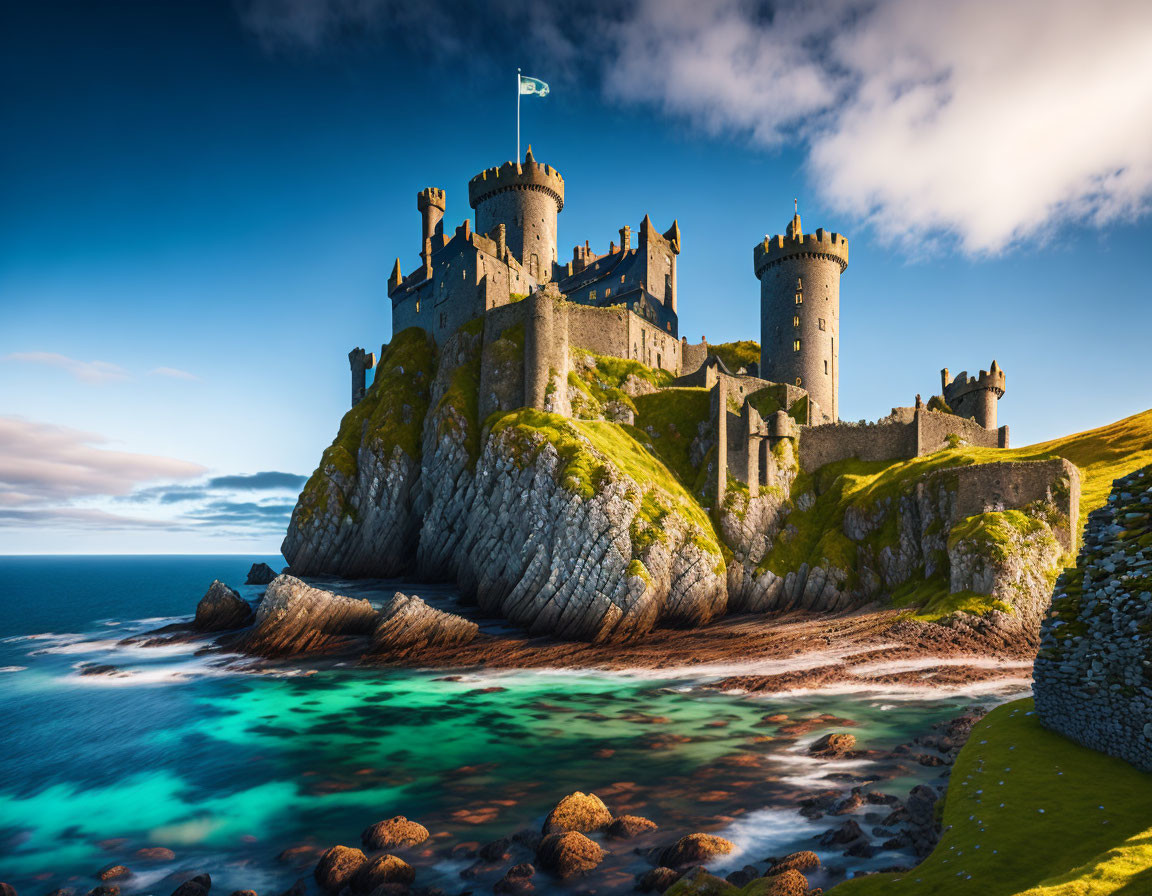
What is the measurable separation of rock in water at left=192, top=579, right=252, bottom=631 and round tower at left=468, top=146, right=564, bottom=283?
54.1 m

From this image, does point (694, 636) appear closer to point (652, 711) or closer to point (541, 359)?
point (652, 711)

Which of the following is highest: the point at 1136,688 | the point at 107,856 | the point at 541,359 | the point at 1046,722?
the point at 541,359

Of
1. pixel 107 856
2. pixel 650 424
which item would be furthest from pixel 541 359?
pixel 107 856

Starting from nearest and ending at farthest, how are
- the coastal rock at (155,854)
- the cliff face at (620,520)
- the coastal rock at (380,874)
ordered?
the coastal rock at (380,874) → the coastal rock at (155,854) → the cliff face at (620,520)

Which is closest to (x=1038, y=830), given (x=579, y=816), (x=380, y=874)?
(x=579, y=816)

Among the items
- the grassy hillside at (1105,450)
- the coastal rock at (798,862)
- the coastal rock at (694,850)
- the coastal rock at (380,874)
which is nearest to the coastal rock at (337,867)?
the coastal rock at (380,874)

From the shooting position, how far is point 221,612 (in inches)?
1996

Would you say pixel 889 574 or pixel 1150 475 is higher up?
pixel 1150 475

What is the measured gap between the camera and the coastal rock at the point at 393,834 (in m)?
16.1

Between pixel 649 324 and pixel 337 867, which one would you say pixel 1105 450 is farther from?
pixel 337 867

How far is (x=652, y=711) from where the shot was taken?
2778 cm

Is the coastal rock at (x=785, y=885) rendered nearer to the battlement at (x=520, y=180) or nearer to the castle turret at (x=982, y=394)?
the castle turret at (x=982, y=394)

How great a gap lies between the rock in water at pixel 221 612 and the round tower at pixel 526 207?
54.1m

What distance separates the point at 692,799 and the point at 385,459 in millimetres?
53953
